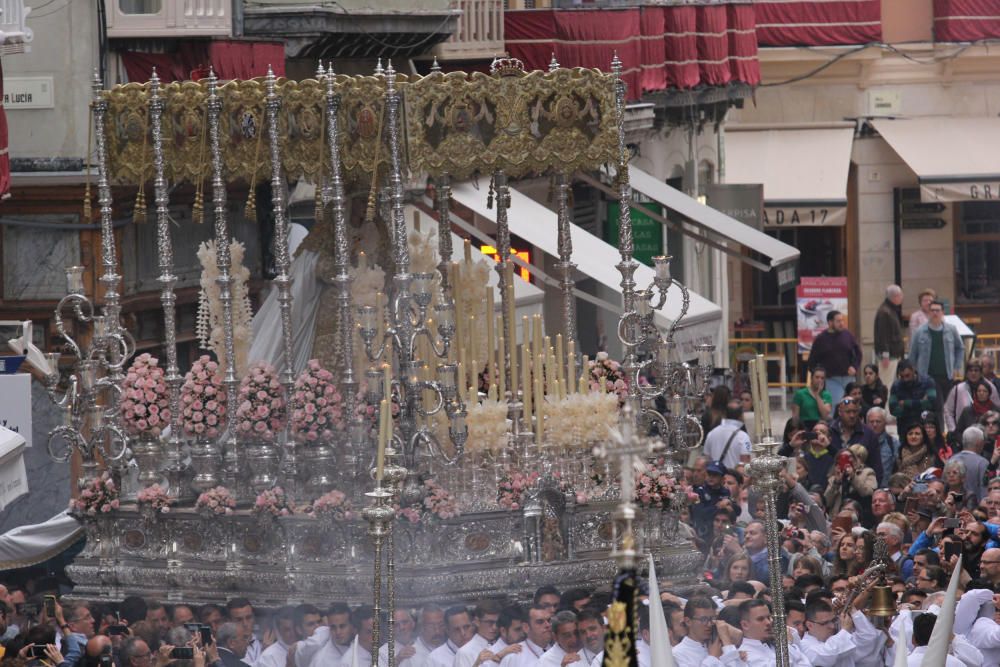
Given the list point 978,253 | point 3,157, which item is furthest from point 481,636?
point 978,253

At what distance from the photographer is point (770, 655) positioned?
15.0 m

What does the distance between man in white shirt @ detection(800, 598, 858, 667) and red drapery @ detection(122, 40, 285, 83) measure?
869 centimetres

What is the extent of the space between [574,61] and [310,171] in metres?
10.3

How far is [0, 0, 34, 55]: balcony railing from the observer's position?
1867 cm

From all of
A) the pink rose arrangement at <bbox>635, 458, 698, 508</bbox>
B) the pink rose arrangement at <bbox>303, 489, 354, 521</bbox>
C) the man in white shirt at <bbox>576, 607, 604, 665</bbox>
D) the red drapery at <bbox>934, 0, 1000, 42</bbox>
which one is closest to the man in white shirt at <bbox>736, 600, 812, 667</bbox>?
the man in white shirt at <bbox>576, 607, 604, 665</bbox>

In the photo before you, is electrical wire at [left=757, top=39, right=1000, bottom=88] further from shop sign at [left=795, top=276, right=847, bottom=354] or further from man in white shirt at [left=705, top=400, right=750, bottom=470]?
man in white shirt at [left=705, top=400, right=750, bottom=470]

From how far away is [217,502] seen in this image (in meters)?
17.1

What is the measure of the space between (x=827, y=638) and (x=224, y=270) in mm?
4757

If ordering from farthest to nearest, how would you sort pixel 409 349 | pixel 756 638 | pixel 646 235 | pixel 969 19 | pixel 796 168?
pixel 969 19 → pixel 796 168 → pixel 646 235 → pixel 409 349 → pixel 756 638

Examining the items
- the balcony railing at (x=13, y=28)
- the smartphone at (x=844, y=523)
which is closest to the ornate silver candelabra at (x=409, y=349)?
the smartphone at (x=844, y=523)

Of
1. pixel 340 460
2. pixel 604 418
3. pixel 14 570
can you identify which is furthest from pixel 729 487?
pixel 14 570

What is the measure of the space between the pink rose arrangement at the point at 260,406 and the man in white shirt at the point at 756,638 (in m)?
3.55

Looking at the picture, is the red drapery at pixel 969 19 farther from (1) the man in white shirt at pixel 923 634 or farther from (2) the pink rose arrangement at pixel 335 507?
(1) the man in white shirt at pixel 923 634

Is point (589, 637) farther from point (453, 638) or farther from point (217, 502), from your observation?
point (217, 502)
